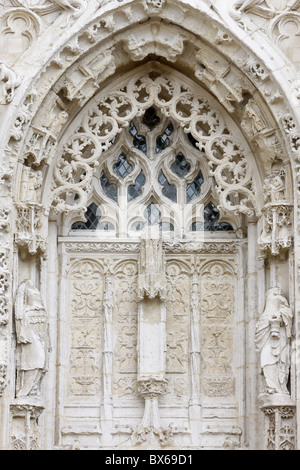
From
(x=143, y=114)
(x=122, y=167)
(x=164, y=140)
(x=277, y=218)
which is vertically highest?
(x=143, y=114)

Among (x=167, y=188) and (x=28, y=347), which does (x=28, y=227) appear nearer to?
(x=28, y=347)

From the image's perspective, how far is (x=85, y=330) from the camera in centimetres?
1614

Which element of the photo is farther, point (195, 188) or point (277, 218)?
point (195, 188)

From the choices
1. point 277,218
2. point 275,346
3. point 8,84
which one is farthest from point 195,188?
point 8,84

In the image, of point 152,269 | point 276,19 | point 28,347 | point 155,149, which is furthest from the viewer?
point 155,149

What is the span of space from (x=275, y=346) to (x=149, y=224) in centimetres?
216

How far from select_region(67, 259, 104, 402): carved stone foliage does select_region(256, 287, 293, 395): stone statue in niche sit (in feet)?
5.99

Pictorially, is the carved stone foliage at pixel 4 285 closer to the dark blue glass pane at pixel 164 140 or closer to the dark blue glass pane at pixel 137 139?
the dark blue glass pane at pixel 137 139

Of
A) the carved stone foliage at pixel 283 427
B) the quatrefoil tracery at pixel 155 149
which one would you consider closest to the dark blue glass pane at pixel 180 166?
the quatrefoil tracery at pixel 155 149

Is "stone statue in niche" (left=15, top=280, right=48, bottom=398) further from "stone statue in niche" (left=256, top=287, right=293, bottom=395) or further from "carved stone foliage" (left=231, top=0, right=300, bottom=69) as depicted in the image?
"carved stone foliage" (left=231, top=0, right=300, bottom=69)

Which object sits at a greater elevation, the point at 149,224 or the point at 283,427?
the point at 149,224

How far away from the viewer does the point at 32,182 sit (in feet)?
51.0

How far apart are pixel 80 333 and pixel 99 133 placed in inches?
84.7
